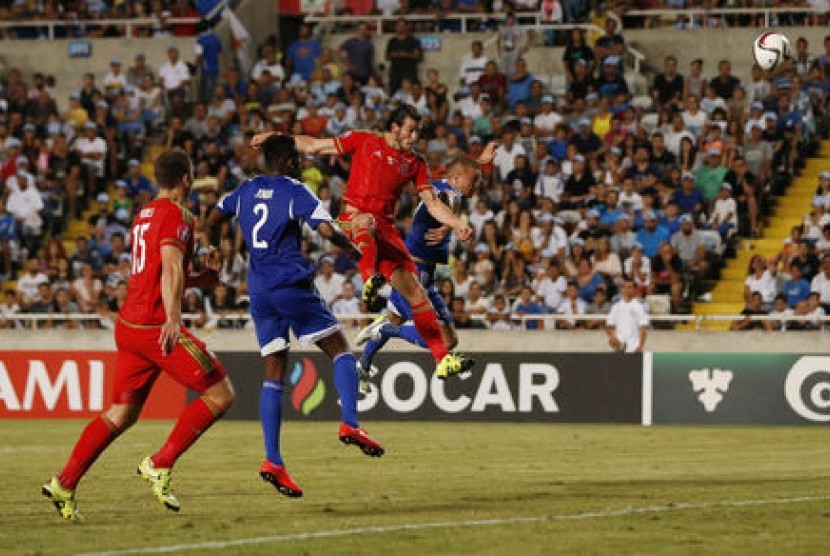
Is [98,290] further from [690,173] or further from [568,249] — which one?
[690,173]

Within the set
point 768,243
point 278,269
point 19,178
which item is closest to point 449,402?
point 768,243

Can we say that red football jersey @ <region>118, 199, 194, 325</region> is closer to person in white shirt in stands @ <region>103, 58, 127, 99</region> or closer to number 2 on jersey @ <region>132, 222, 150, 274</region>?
number 2 on jersey @ <region>132, 222, 150, 274</region>

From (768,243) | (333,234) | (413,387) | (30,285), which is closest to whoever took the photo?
(333,234)

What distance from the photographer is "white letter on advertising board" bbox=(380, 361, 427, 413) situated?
85.0 ft

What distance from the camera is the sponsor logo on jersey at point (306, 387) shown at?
26047mm

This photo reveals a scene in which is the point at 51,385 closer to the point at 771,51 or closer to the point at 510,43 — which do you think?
the point at 510,43

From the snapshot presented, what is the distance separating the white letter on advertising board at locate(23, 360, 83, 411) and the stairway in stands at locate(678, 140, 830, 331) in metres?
8.72

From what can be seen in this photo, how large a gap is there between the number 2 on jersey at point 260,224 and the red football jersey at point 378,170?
101 inches

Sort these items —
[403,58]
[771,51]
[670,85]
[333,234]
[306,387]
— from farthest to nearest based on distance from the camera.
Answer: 1. [403,58]
2. [670,85]
3. [306,387]
4. [771,51]
5. [333,234]

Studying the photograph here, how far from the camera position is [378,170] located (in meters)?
16.8

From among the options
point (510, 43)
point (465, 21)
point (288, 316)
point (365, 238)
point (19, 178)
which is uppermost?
point (465, 21)

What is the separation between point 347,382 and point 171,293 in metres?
2.59

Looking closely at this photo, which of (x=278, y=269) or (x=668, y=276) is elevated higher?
(x=278, y=269)

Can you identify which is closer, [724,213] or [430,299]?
[430,299]
